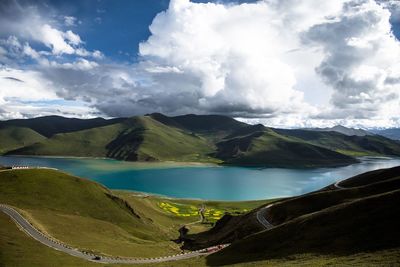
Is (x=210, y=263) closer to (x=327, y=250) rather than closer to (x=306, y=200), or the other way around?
(x=327, y=250)

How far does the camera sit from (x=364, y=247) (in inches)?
2053

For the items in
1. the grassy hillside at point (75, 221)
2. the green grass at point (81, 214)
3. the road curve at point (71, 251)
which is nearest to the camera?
the grassy hillside at point (75, 221)

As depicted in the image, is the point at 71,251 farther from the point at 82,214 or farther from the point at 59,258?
the point at 82,214

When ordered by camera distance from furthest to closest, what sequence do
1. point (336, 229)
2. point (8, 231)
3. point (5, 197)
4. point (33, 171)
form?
point (33, 171) → point (5, 197) → point (8, 231) → point (336, 229)

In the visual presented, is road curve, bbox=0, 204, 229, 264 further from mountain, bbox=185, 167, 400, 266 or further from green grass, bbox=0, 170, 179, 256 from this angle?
mountain, bbox=185, 167, 400, 266

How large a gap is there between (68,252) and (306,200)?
68.0 m

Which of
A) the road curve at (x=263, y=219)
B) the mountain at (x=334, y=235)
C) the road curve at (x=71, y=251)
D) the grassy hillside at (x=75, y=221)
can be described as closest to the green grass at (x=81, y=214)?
the grassy hillside at (x=75, y=221)

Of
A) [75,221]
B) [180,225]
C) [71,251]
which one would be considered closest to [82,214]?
[75,221]

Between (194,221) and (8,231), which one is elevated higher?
(8,231)

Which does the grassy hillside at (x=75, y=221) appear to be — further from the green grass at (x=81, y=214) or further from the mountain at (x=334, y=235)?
the mountain at (x=334, y=235)

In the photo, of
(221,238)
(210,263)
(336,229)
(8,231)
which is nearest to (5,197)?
(8,231)

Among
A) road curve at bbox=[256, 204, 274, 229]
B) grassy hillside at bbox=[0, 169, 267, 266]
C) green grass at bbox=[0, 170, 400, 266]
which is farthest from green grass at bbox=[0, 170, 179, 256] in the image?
road curve at bbox=[256, 204, 274, 229]

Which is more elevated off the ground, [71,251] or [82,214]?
[82,214]

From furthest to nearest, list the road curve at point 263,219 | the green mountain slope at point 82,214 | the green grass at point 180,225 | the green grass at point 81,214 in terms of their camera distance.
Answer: the road curve at point 263,219
the green grass at point 81,214
the green mountain slope at point 82,214
the green grass at point 180,225
